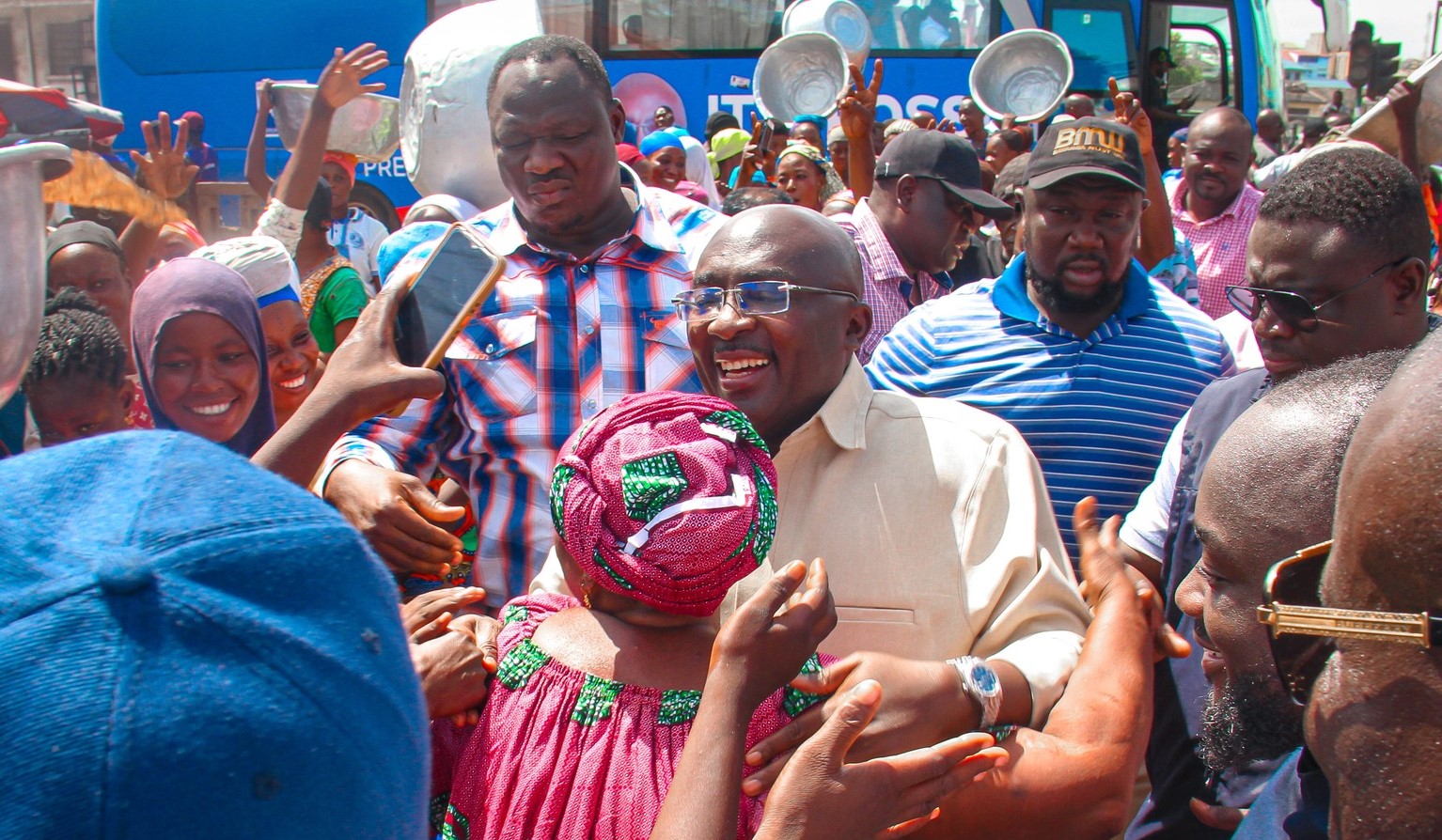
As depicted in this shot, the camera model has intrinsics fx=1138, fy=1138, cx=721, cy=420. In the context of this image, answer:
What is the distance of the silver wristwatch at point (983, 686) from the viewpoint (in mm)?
1619

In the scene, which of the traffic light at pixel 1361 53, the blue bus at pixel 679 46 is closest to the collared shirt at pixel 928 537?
the blue bus at pixel 679 46

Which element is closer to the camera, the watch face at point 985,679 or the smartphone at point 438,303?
the watch face at point 985,679

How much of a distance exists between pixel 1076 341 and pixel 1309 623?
86.2 inches

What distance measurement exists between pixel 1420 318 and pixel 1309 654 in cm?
163

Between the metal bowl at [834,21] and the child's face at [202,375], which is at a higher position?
the metal bowl at [834,21]

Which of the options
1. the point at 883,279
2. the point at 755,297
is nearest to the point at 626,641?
the point at 755,297

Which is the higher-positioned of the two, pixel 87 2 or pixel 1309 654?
pixel 87 2

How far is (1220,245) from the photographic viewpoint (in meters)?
5.77

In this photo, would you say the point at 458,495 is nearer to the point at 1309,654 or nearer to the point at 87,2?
the point at 1309,654

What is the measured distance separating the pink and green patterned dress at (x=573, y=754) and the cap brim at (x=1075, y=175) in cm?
210

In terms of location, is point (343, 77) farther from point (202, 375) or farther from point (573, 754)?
point (573, 754)

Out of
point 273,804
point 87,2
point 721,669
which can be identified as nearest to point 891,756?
point 721,669

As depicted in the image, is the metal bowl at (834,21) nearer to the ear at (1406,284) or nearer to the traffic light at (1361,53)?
the traffic light at (1361,53)

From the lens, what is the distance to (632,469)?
154 centimetres
